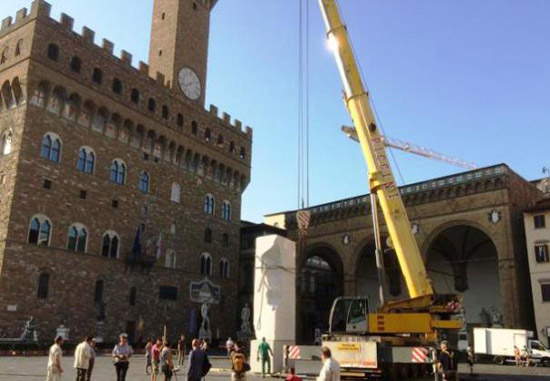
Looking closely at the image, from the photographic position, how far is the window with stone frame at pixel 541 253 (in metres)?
29.6

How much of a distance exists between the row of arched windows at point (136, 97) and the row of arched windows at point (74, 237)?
8766mm

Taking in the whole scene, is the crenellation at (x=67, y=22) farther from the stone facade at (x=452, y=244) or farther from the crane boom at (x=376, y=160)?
the stone facade at (x=452, y=244)

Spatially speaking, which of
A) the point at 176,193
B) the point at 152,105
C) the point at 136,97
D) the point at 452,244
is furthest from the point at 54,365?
the point at 452,244

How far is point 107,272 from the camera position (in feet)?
97.9

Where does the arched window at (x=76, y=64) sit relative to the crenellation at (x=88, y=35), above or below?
below

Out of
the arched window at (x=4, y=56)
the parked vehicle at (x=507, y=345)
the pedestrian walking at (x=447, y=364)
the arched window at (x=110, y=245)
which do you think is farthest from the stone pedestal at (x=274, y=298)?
the arched window at (x=4, y=56)

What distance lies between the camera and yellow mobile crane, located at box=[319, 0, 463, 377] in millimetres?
14555

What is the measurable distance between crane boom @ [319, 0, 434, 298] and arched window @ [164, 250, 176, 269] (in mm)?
20096

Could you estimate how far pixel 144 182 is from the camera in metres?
33.3

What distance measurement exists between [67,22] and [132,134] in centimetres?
750

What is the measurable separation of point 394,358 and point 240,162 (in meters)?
28.5

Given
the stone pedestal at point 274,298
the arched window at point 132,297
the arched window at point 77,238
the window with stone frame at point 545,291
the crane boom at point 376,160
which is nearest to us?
the crane boom at point 376,160

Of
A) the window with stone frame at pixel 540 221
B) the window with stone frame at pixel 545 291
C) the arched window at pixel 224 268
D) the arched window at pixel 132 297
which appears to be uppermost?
the window with stone frame at pixel 540 221

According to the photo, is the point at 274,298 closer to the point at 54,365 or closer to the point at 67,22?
the point at 54,365
